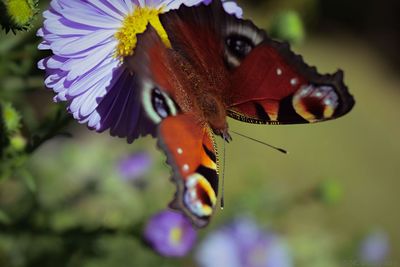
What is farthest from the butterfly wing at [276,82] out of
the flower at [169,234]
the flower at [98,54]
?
the flower at [169,234]

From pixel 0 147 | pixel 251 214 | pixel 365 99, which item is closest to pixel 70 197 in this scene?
pixel 251 214

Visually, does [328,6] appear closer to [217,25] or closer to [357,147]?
[357,147]

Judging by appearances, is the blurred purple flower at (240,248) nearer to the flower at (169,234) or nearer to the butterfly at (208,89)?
the flower at (169,234)

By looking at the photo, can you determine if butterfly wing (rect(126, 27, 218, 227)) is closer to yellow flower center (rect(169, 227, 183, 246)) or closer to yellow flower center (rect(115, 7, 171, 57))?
yellow flower center (rect(115, 7, 171, 57))

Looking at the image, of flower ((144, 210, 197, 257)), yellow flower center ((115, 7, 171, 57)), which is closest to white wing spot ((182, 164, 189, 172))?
yellow flower center ((115, 7, 171, 57))

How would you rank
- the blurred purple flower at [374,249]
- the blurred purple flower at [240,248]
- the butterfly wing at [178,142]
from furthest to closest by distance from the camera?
1. the blurred purple flower at [374,249]
2. the blurred purple flower at [240,248]
3. the butterfly wing at [178,142]
